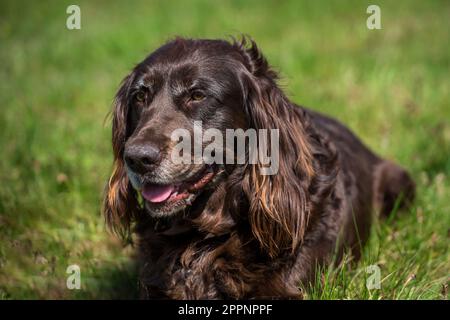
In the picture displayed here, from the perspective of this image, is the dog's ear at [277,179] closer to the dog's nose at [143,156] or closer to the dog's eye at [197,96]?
the dog's eye at [197,96]

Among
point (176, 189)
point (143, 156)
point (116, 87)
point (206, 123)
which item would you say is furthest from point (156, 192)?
point (116, 87)

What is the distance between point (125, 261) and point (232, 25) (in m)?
5.13

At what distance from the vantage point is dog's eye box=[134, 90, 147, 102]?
3346 mm

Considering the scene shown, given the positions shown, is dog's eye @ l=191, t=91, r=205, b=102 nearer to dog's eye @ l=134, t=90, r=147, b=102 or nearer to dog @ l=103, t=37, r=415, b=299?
dog @ l=103, t=37, r=415, b=299

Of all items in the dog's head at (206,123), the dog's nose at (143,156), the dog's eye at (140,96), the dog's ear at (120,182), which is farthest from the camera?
the dog's ear at (120,182)

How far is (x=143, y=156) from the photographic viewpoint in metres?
2.99

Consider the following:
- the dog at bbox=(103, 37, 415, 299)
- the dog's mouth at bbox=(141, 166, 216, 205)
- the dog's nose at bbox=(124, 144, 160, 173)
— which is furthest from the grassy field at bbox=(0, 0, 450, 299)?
the dog's nose at bbox=(124, 144, 160, 173)

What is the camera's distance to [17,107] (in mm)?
6582

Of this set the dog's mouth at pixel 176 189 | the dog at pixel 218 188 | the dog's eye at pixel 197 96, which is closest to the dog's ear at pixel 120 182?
the dog at pixel 218 188

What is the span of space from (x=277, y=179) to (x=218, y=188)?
0.99 ft

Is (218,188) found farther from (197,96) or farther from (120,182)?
(120,182)

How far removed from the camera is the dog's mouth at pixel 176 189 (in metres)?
3.17

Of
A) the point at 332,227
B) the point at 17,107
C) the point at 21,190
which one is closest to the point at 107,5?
the point at 17,107

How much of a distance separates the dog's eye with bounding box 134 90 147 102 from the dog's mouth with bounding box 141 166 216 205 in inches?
17.6
